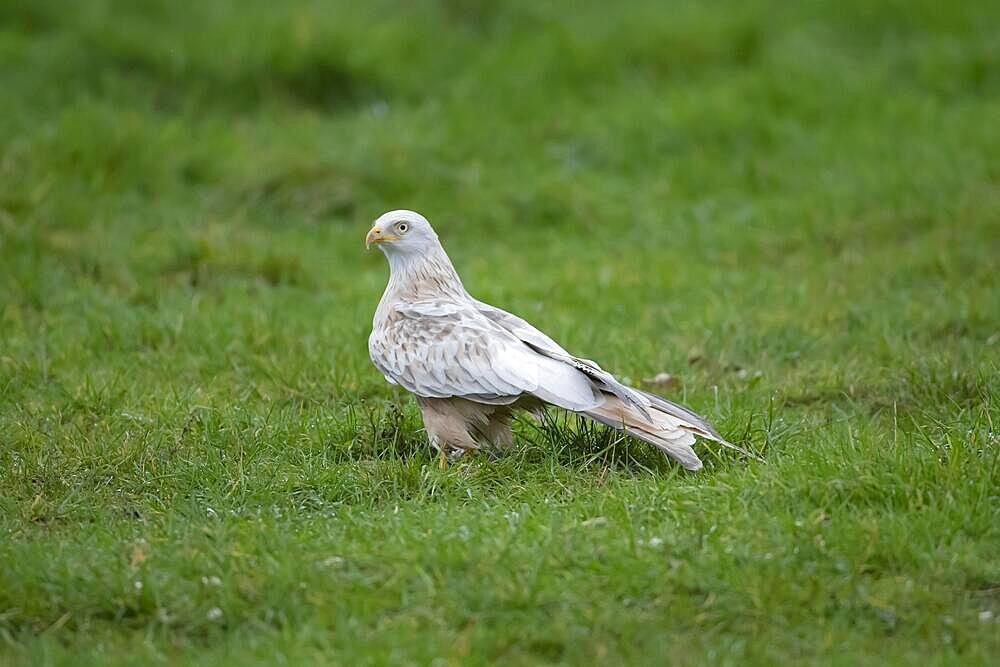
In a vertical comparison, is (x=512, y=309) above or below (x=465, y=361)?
below

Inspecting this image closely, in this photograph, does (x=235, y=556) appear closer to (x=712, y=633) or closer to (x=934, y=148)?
(x=712, y=633)

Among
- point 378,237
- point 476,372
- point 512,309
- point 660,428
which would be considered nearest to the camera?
point 660,428

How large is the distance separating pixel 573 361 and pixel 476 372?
0.39 m

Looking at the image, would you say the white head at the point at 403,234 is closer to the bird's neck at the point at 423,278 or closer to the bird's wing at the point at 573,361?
the bird's neck at the point at 423,278

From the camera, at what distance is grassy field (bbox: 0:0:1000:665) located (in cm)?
425

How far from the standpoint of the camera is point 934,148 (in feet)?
33.0

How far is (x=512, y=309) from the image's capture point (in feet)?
25.5

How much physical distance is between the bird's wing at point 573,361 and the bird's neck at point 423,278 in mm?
366

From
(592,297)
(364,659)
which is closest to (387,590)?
(364,659)

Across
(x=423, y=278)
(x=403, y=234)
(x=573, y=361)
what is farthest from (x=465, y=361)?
(x=403, y=234)

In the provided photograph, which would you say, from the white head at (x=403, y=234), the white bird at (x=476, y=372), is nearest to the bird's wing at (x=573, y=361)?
the white bird at (x=476, y=372)

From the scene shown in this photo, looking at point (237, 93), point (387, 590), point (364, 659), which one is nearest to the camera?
point (364, 659)

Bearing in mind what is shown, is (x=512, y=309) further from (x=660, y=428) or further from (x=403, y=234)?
(x=660, y=428)

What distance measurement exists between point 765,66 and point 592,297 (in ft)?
13.8
